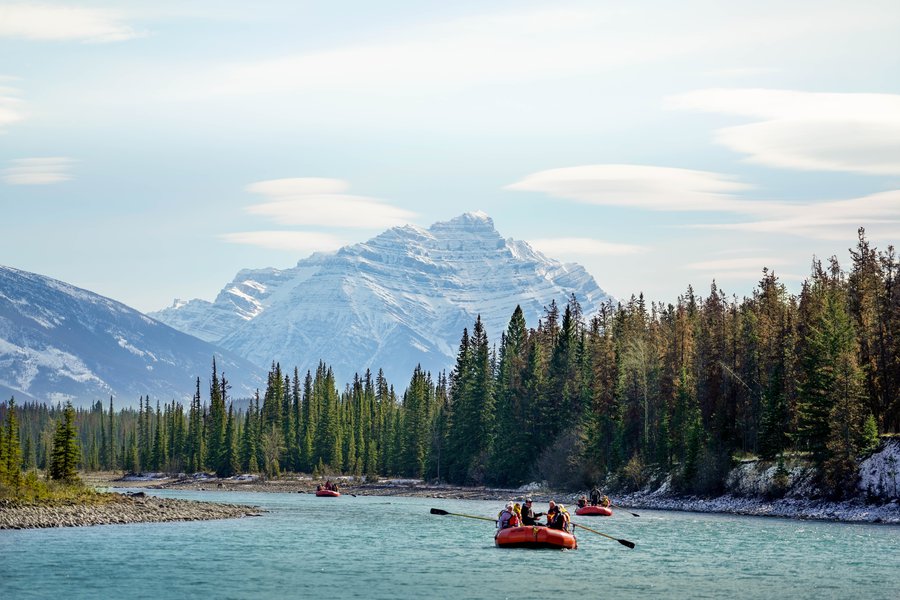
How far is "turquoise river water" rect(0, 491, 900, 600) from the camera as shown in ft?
181

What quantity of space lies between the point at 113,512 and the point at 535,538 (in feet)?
128

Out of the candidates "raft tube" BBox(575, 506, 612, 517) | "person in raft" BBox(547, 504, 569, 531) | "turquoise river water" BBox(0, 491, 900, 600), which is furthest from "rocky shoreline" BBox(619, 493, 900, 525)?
"person in raft" BBox(547, 504, 569, 531)

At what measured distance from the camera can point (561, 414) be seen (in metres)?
149

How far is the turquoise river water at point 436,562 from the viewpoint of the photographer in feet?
181

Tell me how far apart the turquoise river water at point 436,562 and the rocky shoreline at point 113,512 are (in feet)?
10.9

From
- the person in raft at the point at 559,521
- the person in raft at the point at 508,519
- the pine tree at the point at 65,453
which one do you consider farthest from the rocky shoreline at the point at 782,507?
the pine tree at the point at 65,453

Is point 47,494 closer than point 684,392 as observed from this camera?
Yes

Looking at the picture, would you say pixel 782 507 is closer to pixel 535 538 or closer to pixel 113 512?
pixel 535 538

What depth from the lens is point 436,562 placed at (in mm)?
66125

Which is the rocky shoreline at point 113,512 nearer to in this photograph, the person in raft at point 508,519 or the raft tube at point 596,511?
the raft tube at point 596,511

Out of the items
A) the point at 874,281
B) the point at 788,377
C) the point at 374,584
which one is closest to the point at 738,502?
the point at 788,377

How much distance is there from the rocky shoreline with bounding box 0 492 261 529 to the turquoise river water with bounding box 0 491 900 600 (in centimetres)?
332

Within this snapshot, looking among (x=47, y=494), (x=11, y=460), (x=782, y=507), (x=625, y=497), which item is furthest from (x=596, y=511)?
(x=11, y=460)

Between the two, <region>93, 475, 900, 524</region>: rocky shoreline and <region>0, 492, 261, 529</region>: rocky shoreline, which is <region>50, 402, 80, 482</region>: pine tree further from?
<region>93, 475, 900, 524</region>: rocky shoreline
